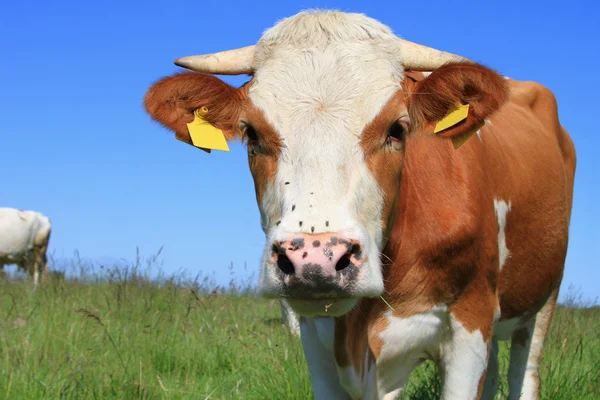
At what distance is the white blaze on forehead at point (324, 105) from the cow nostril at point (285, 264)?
11cm

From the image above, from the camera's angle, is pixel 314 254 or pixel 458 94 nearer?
pixel 314 254

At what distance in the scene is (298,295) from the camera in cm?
288

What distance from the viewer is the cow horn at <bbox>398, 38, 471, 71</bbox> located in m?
3.90

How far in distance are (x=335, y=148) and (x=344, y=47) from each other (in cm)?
74

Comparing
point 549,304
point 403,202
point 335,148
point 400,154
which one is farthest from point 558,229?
point 335,148

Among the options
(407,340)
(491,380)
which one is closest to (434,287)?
(407,340)

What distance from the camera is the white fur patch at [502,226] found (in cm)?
462

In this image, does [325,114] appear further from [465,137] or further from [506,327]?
[506,327]

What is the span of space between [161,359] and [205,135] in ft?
9.76

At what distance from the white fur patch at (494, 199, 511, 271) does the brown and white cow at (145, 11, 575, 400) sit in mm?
16

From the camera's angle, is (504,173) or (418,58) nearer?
(418,58)

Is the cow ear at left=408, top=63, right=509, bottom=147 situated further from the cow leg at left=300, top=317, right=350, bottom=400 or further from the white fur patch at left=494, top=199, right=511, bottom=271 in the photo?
the cow leg at left=300, top=317, right=350, bottom=400

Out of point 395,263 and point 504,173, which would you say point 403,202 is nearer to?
point 395,263

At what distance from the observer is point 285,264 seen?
2.88 m
